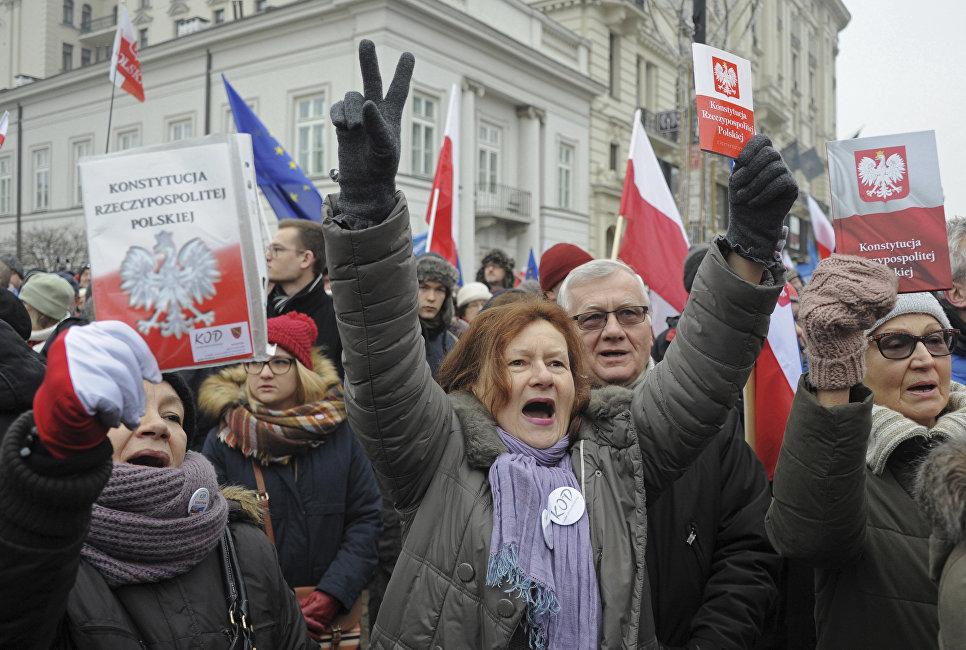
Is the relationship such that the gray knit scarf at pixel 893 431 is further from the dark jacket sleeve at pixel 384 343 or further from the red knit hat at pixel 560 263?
the red knit hat at pixel 560 263

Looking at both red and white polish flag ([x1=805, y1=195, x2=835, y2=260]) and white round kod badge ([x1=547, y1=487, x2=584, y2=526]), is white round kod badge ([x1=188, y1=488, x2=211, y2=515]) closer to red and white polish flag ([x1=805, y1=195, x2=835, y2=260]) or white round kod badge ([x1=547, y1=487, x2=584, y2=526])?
white round kod badge ([x1=547, y1=487, x2=584, y2=526])

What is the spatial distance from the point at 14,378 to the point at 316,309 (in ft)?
7.83

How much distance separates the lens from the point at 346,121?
183 centimetres

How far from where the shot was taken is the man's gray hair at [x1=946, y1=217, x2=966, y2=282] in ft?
10.4

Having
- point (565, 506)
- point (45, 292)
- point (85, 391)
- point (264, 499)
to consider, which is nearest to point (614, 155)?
point (45, 292)

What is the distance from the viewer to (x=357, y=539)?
329cm

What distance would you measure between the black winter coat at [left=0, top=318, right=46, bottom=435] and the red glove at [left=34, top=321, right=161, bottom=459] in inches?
36.0

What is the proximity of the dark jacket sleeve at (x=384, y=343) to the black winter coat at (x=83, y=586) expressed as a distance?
47cm

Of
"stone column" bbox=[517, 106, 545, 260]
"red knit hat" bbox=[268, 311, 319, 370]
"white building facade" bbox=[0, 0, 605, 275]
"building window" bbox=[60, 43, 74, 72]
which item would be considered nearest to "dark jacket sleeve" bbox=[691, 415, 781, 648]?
"red knit hat" bbox=[268, 311, 319, 370]

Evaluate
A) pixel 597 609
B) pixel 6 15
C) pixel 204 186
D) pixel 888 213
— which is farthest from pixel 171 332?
pixel 6 15

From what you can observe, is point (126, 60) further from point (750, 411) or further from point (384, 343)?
point (384, 343)

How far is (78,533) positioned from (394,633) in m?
0.85

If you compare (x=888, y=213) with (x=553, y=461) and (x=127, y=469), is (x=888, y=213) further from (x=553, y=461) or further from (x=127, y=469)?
(x=127, y=469)

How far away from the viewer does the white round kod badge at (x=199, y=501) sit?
1.99 meters
